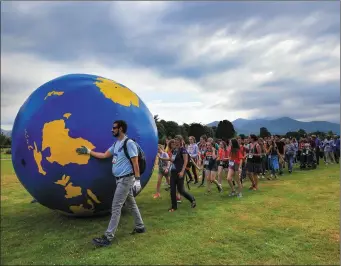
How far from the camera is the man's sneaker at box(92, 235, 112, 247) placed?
5.88 m

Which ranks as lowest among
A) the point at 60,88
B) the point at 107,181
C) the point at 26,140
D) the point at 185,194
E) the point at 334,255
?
the point at 334,255

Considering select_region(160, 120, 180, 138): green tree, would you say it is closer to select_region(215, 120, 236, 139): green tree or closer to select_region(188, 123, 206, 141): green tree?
select_region(188, 123, 206, 141): green tree

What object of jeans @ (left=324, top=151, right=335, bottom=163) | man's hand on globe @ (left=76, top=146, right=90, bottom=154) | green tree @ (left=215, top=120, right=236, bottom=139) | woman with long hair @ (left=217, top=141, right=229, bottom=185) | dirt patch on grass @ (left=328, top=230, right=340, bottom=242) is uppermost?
green tree @ (left=215, top=120, right=236, bottom=139)

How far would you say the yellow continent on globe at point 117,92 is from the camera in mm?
6988

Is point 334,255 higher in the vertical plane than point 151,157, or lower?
lower

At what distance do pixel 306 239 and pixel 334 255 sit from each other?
0.73 m

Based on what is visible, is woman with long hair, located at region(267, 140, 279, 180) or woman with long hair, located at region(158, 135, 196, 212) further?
woman with long hair, located at region(267, 140, 279, 180)

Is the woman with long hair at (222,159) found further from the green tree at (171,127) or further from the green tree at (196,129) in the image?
the green tree at (196,129)

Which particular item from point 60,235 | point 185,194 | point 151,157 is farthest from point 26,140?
point 185,194

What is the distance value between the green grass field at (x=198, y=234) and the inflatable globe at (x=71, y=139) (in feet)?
2.67

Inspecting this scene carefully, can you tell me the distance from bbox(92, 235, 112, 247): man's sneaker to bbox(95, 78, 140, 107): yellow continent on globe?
2722 mm

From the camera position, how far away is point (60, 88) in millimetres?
6934

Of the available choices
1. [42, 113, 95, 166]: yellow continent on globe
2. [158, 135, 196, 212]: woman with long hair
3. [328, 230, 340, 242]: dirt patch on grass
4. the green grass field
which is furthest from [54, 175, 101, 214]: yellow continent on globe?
[328, 230, 340, 242]: dirt patch on grass

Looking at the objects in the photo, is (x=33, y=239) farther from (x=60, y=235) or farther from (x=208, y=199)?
(x=208, y=199)
